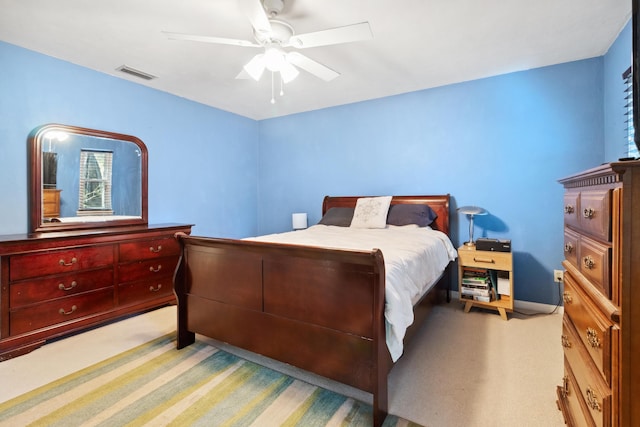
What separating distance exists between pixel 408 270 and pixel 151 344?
78.2 inches

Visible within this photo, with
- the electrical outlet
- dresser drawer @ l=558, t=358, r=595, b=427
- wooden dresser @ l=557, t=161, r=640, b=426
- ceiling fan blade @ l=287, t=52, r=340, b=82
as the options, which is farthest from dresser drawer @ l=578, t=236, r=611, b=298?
the electrical outlet

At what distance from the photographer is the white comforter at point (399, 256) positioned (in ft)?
4.92

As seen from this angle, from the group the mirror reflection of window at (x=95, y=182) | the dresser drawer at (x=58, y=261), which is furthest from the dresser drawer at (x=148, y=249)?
the mirror reflection of window at (x=95, y=182)

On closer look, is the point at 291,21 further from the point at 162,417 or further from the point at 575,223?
the point at 162,417

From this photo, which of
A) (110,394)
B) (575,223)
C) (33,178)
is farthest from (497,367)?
(33,178)

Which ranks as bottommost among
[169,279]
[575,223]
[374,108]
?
[169,279]

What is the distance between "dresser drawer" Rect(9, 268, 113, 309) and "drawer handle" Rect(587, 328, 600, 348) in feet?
10.6

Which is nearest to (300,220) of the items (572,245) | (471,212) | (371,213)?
(371,213)

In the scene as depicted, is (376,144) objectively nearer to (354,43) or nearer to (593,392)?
(354,43)

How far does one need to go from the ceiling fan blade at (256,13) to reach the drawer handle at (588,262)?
1.89 meters

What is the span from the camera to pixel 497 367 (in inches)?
77.2

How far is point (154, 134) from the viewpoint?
3475 millimetres

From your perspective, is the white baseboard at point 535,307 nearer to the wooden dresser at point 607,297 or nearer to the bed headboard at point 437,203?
the bed headboard at point 437,203

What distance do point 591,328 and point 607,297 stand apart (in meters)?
0.17
